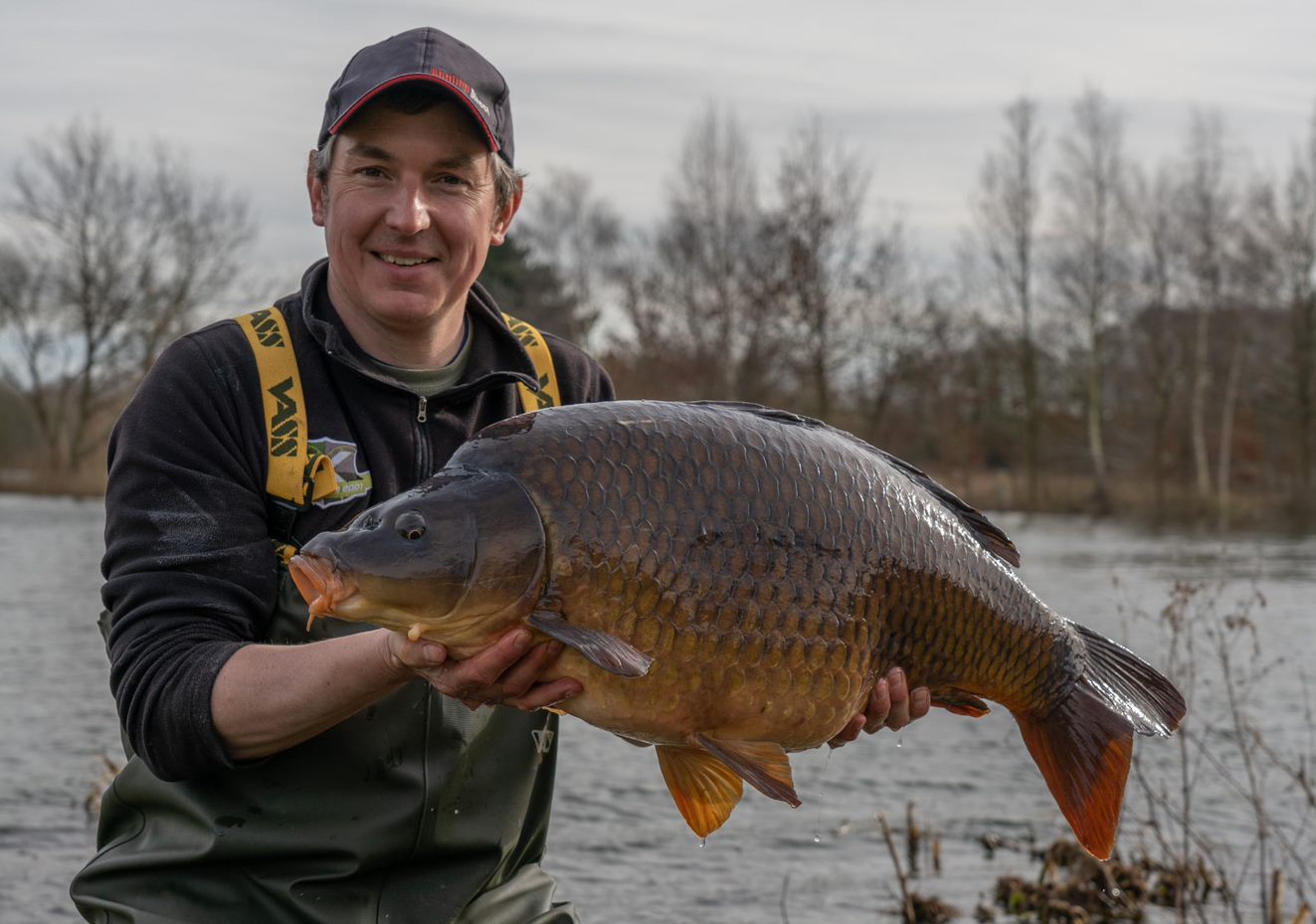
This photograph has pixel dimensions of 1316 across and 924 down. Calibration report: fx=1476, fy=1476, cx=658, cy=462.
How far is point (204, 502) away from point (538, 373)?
837 millimetres

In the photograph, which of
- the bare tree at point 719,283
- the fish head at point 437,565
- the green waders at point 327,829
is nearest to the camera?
the fish head at point 437,565

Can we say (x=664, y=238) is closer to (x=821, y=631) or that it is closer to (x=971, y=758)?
(x=971, y=758)

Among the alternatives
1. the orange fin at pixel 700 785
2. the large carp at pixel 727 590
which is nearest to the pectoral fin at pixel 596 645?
the large carp at pixel 727 590

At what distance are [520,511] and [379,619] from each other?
27 cm

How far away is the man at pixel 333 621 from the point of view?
2.66 m

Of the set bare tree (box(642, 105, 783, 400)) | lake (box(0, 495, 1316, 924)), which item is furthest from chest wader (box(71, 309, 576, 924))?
bare tree (box(642, 105, 783, 400))

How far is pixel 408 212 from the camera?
299 centimetres

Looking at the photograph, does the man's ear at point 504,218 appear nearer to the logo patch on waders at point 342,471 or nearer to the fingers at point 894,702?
the logo patch on waders at point 342,471

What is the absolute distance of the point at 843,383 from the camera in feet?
112

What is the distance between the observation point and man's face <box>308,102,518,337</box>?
302 cm

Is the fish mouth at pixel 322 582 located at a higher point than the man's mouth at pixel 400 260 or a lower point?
lower

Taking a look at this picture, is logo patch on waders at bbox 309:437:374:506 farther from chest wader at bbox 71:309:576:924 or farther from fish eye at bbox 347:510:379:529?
fish eye at bbox 347:510:379:529

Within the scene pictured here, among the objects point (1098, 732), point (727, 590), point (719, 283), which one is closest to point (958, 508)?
point (1098, 732)

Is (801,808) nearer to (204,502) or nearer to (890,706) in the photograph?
(890,706)
